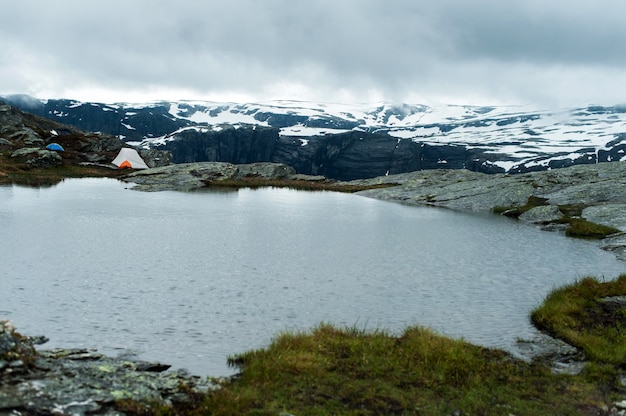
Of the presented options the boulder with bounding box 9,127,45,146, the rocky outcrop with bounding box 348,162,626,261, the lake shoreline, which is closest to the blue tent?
the boulder with bounding box 9,127,45,146

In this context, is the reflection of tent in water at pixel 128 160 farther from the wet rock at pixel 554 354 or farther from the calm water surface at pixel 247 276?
the wet rock at pixel 554 354

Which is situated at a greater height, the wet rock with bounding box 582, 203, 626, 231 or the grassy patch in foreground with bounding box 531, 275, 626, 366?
the wet rock with bounding box 582, 203, 626, 231

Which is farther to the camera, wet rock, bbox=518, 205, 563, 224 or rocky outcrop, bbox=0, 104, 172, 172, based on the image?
rocky outcrop, bbox=0, 104, 172, 172

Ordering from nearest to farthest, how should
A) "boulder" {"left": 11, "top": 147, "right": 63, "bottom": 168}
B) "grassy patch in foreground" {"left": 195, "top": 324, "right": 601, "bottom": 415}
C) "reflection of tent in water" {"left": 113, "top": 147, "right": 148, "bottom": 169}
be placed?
"grassy patch in foreground" {"left": 195, "top": 324, "right": 601, "bottom": 415}, "boulder" {"left": 11, "top": 147, "right": 63, "bottom": 168}, "reflection of tent in water" {"left": 113, "top": 147, "right": 148, "bottom": 169}

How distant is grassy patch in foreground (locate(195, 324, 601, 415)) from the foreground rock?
1252mm

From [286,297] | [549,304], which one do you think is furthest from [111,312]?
[549,304]

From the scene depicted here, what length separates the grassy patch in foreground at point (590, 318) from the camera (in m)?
17.9

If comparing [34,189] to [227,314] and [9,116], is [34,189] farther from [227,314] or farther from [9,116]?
[9,116]

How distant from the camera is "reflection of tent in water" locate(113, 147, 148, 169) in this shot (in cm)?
12044

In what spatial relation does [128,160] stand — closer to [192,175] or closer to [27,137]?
[192,175]

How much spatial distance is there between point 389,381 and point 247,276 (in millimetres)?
15197

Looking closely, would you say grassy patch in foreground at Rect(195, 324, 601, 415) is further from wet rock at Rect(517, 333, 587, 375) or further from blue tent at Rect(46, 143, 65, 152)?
blue tent at Rect(46, 143, 65, 152)

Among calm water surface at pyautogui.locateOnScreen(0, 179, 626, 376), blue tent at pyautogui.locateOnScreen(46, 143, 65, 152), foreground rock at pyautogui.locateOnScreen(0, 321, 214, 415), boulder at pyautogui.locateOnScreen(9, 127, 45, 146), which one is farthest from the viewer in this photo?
boulder at pyautogui.locateOnScreen(9, 127, 45, 146)

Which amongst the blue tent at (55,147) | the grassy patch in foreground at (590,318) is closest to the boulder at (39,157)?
the blue tent at (55,147)
